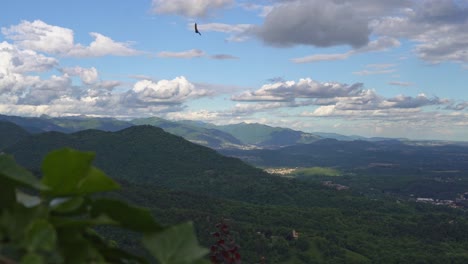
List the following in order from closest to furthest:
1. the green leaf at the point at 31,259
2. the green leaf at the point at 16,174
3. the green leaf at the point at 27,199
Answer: the green leaf at the point at 31,259 → the green leaf at the point at 16,174 → the green leaf at the point at 27,199

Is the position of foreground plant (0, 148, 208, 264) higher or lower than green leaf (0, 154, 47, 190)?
lower

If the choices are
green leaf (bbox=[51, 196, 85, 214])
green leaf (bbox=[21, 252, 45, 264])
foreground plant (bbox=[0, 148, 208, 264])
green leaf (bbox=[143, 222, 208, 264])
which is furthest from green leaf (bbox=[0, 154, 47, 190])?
green leaf (bbox=[143, 222, 208, 264])

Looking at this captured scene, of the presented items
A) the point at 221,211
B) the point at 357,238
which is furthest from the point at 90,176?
the point at 221,211

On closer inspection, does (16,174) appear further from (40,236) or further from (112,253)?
(112,253)

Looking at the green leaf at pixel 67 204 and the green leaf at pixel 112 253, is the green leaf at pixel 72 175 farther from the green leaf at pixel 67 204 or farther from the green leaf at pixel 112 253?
the green leaf at pixel 112 253

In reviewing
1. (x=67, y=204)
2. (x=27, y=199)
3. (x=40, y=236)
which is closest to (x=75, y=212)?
(x=67, y=204)

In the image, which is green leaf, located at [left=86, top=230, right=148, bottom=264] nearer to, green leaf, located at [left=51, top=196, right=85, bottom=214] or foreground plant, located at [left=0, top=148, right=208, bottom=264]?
foreground plant, located at [left=0, top=148, right=208, bottom=264]

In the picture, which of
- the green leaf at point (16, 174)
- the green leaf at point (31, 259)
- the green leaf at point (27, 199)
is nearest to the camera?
the green leaf at point (31, 259)

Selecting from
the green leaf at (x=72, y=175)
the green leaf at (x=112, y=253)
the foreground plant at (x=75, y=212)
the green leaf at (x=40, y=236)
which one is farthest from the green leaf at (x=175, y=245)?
the green leaf at (x=40, y=236)
